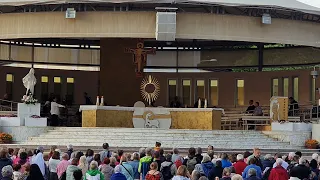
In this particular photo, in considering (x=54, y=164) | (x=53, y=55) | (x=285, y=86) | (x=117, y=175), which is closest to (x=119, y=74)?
(x=53, y=55)

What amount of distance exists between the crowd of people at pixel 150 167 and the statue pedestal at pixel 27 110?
14.3 m

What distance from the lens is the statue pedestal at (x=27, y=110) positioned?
107ft

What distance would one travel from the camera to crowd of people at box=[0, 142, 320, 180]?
15.0 meters

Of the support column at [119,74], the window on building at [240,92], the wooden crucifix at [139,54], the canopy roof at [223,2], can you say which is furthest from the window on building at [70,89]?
the canopy roof at [223,2]

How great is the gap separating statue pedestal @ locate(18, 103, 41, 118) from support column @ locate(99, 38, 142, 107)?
332 inches

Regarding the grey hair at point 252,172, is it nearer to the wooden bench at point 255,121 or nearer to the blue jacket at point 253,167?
the blue jacket at point 253,167

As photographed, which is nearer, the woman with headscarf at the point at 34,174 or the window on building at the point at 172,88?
the woman with headscarf at the point at 34,174

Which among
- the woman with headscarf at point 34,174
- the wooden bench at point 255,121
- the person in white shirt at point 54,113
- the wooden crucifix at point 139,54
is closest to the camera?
the woman with headscarf at point 34,174

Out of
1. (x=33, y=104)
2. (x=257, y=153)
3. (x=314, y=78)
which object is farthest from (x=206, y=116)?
(x=257, y=153)

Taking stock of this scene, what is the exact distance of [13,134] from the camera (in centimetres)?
3183

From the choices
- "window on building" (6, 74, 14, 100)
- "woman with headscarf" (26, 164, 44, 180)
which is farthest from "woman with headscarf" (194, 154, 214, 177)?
"window on building" (6, 74, 14, 100)

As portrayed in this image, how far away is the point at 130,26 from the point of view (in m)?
34.4

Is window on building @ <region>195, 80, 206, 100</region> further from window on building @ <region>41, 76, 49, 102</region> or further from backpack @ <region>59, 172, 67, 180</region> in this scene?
backpack @ <region>59, 172, 67, 180</region>

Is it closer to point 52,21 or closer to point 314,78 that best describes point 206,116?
point 52,21
